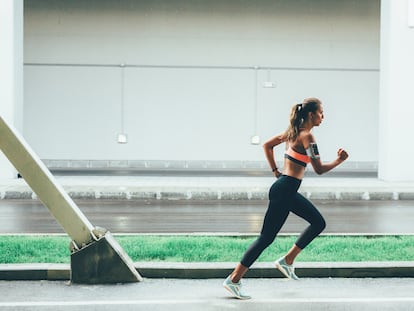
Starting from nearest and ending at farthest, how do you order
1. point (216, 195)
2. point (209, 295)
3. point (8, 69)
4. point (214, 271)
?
point (209, 295) → point (214, 271) → point (216, 195) → point (8, 69)

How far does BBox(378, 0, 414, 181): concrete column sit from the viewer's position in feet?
64.0

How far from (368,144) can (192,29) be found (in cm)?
678

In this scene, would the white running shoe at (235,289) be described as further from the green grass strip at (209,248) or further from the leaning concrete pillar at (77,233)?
the green grass strip at (209,248)

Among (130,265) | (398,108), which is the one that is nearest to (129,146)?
(398,108)

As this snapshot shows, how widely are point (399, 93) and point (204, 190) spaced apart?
5.80 m

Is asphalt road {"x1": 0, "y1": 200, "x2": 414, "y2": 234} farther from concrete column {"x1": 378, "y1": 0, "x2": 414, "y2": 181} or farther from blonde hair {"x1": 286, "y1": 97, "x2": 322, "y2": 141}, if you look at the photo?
blonde hair {"x1": 286, "y1": 97, "x2": 322, "y2": 141}

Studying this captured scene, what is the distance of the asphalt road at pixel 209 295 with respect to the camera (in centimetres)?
643

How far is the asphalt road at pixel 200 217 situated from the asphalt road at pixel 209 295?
3.80 meters

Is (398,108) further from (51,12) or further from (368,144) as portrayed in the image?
(51,12)

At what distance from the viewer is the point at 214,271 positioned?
7621 mm

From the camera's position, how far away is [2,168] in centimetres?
1975

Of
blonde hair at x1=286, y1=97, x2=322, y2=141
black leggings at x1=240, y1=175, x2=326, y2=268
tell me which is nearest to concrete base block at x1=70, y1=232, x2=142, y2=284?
black leggings at x1=240, y1=175, x2=326, y2=268

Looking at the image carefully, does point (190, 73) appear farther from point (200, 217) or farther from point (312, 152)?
point (312, 152)

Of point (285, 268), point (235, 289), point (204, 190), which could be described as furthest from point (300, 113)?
point (204, 190)
